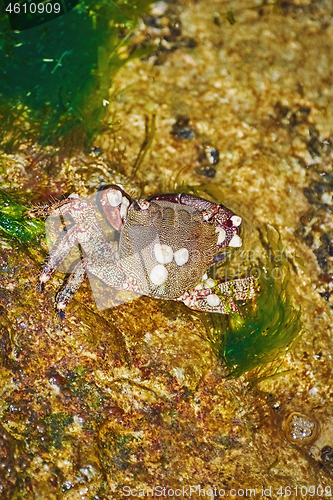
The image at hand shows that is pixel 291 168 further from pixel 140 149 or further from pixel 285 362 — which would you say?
pixel 285 362

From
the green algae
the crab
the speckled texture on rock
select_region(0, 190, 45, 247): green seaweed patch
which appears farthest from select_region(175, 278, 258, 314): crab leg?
the green algae

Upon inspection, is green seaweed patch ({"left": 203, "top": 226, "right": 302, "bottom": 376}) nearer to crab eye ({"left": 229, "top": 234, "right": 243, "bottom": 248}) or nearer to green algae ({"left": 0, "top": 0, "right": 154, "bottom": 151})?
crab eye ({"left": 229, "top": 234, "right": 243, "bottom": 248})

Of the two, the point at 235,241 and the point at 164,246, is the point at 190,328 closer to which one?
the point at 164,246

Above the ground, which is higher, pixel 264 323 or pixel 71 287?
pixel 71 287

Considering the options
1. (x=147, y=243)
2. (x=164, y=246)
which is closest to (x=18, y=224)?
(x=147, y=243)

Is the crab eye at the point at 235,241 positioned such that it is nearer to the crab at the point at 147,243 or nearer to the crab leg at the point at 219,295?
the crab at the point at 147,243

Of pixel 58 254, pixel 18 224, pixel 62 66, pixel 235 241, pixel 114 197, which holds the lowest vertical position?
pixel 235 241

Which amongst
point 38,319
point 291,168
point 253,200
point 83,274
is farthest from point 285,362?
point 38,319
